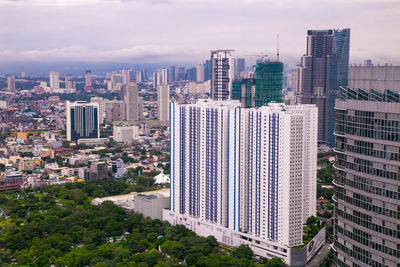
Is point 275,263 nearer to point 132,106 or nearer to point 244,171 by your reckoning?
point 244,171

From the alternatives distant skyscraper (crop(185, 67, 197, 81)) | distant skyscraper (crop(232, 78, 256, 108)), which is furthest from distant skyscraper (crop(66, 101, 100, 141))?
distant skyscraper (crop(185, 67, 197, 81))

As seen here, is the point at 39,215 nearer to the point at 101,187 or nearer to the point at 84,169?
the point at 101,187

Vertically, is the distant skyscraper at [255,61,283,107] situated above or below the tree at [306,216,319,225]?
above

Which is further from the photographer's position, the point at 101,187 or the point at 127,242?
the point at 101,187

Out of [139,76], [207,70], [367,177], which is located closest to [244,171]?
[367,177]

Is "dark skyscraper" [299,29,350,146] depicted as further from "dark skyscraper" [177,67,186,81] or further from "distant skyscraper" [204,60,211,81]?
"dark skyscraper" [177,67,186,81]

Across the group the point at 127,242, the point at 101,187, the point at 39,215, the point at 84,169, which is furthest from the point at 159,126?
the point at 127,242

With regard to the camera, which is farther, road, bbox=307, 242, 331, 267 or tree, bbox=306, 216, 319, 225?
tree, bbox=306, 216, 319, 225
